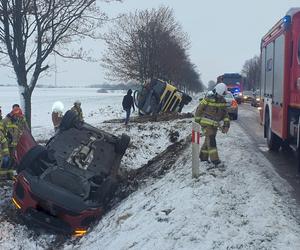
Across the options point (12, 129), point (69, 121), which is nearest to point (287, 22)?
point (69, 121)

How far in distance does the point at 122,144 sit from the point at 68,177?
1309 mm

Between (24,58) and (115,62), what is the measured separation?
24.1 meters

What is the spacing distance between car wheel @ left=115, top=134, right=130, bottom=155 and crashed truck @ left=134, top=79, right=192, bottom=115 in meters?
16.5

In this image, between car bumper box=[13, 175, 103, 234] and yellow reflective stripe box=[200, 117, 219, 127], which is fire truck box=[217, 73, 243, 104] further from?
car bumper box=[13, 175, 103, 234]

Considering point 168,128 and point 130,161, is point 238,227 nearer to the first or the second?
point 130,161

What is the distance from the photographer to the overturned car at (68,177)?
324 inches

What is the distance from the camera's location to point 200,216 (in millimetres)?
6797

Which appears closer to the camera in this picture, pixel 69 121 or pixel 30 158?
pixel 30 158

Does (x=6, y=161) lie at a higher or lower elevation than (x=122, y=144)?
lower

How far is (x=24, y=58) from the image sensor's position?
698 inches

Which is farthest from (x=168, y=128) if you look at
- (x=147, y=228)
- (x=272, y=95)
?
(x=147, y=228)

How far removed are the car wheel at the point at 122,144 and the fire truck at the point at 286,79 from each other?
307cm

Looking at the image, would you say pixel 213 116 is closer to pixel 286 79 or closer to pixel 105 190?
pixel 286 79

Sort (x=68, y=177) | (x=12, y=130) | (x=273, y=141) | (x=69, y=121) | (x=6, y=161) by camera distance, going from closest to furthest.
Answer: (x=68, y=177) < (x=69, y=121) < (x=6, y=161) < (x=12, y=130) < (x=273, y=141)
